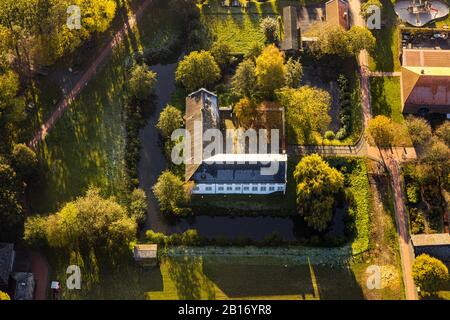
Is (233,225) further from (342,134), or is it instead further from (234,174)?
(342,134)

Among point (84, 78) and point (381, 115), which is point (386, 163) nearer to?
point (381, 115)

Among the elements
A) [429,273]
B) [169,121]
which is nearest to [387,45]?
[169,121]

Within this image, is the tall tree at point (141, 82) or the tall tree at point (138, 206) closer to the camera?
the tall tree at point (138, 206)

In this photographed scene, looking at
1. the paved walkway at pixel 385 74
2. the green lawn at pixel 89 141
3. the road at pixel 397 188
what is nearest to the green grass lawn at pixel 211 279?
the road at pixel 397 188

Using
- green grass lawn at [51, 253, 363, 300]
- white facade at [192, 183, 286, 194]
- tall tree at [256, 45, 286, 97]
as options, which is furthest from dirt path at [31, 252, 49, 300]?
tall tree at [256, 45, 286, 97]

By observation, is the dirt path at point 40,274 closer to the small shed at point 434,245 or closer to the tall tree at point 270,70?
the tall tree at point 270,70

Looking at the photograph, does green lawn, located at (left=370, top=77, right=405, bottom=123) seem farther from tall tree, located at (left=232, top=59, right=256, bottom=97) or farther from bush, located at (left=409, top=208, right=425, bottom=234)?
tall tree, located at (left=232, top=59, right=256, bottom=97)
